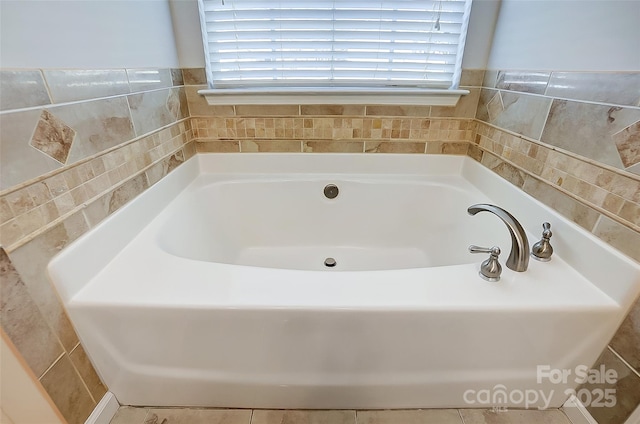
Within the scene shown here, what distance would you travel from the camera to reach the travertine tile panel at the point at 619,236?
70 cm

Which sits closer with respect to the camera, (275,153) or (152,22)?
(152,22)

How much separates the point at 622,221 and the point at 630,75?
1.18 ft

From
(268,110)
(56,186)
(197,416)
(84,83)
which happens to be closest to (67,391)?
(197,416)

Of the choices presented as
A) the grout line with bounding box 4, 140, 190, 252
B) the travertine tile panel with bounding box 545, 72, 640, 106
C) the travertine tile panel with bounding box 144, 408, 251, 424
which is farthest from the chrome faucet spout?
the grout line with bounding box 4, 140, 190, 252

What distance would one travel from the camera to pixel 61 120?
714 mm

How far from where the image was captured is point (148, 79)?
3.54 ft

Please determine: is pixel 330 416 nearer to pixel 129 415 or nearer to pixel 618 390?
pixel 129 415

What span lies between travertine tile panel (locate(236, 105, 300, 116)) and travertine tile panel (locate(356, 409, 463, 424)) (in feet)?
4.09

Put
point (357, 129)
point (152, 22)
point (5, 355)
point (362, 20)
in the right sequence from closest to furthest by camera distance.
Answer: point (5, 355)
point (152, 22)
point (362, 20)
point (357, 129)

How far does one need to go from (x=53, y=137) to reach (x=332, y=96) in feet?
3.35

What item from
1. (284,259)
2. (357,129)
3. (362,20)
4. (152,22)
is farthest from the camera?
(284,259)

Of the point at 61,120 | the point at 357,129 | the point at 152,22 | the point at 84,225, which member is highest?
the point at 152,22

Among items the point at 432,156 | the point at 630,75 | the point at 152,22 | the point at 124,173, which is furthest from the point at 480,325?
the point at 152,22

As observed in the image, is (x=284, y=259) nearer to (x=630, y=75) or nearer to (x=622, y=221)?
(x=622, y=221)
